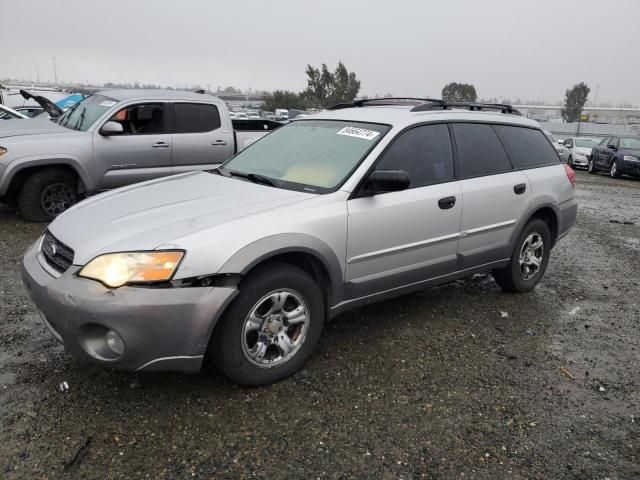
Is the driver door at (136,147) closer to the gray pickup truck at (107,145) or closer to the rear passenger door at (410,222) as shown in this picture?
the gray pickup truck at (107,145)

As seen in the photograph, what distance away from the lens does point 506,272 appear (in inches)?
190

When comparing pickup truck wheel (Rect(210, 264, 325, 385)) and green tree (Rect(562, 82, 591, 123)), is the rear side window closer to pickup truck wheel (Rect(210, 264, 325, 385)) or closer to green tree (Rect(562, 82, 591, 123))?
pickup truck wheel (Rect(210, 264, 325, 385))

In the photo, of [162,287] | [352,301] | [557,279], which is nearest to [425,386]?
[352,301]

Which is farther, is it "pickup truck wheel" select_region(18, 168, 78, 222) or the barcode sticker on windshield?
"pickup truck wheel" select_region(18, 168, 78, 222)

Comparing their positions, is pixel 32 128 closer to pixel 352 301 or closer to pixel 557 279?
pixel 352 301

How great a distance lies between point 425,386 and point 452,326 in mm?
1063

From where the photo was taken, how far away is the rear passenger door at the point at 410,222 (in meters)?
3.46

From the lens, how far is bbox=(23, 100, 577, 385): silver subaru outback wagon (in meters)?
2.68

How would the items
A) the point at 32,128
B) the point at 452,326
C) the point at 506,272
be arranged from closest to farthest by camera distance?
the point at 452,326 → the point at 506,272 → the point at 32,128

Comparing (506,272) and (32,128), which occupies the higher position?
(32,128)

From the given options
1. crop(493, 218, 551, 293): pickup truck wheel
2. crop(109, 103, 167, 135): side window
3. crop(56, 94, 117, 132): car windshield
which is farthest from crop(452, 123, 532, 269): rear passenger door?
crop(56, 94, 117, 132): car windshield

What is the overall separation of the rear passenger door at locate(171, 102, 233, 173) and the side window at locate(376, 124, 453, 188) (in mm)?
4456

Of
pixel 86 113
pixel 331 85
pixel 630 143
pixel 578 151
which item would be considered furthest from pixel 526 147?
pixel 331 85

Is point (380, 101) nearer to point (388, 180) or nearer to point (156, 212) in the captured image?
point (388, 180)
